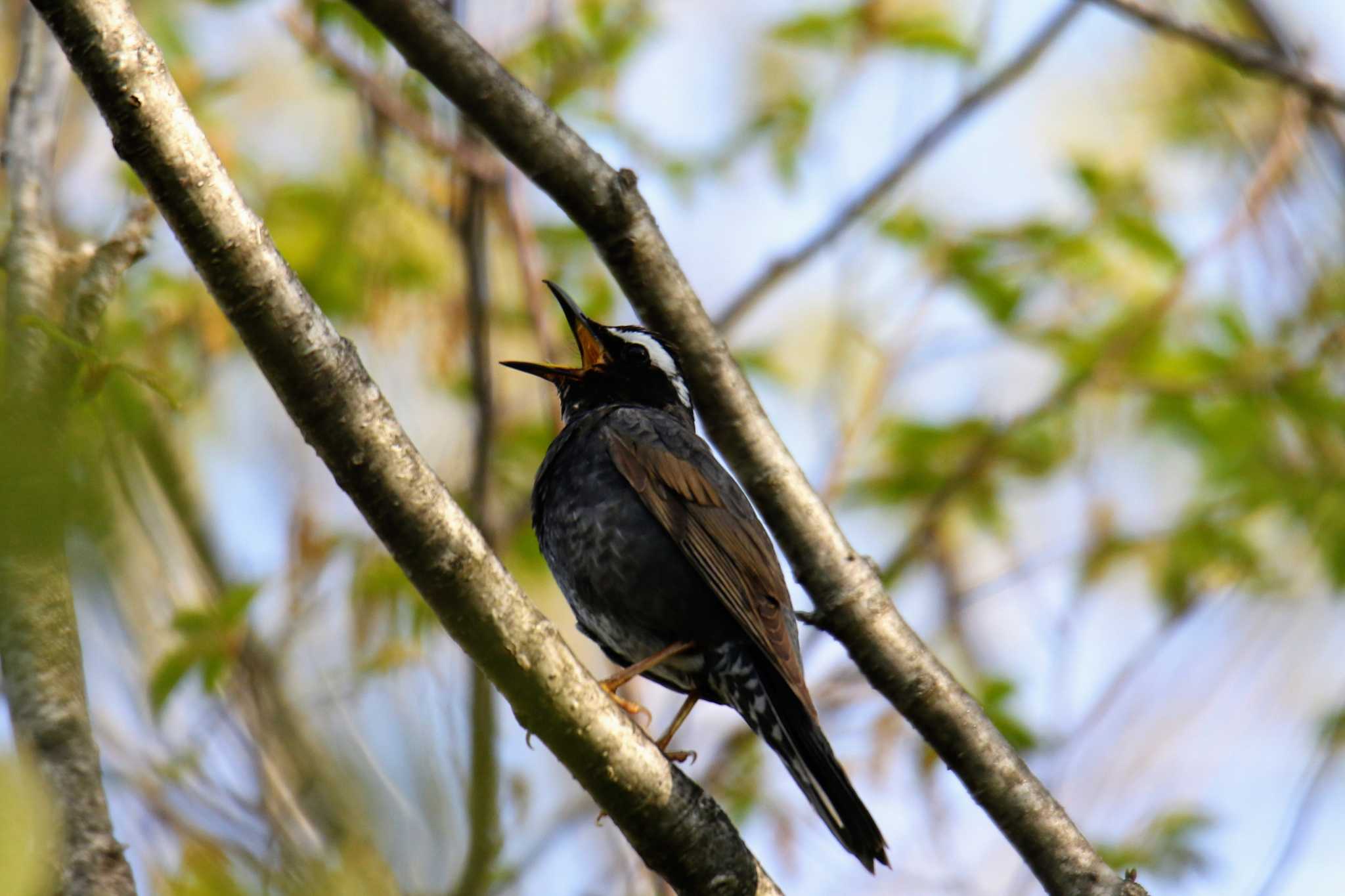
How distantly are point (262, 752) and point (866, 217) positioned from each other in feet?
13.9

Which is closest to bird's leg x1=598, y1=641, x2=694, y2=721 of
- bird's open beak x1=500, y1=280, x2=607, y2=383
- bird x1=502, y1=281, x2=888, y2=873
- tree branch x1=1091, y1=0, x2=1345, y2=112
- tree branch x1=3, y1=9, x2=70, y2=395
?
bird x1=502, y1=281, x2=888, y2=873

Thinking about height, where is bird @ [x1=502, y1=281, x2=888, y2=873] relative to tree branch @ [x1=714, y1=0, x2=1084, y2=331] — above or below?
below

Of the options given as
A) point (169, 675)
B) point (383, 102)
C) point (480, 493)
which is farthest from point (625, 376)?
point (169, 675)

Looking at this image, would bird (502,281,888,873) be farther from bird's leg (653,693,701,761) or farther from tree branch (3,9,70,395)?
tree branch (3,9,70,395)

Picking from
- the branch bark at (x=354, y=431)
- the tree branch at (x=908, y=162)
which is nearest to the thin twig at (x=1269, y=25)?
the tree branch at (x=908, y=162)

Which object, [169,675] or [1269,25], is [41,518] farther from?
[1269,25]

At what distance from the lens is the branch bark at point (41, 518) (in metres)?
1.29

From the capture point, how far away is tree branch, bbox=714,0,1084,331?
6125mm

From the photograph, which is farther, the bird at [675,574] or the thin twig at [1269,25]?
the thin twig at [1269,25]

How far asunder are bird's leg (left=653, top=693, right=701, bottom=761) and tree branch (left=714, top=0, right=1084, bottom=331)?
1.95 metres

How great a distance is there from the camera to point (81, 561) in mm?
1583

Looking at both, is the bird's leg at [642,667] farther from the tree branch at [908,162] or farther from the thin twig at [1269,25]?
the thin twig at [1269,25]

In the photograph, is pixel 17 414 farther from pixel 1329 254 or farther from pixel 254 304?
pixel 1329 254

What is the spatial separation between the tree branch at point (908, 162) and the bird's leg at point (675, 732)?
6.40 ft
